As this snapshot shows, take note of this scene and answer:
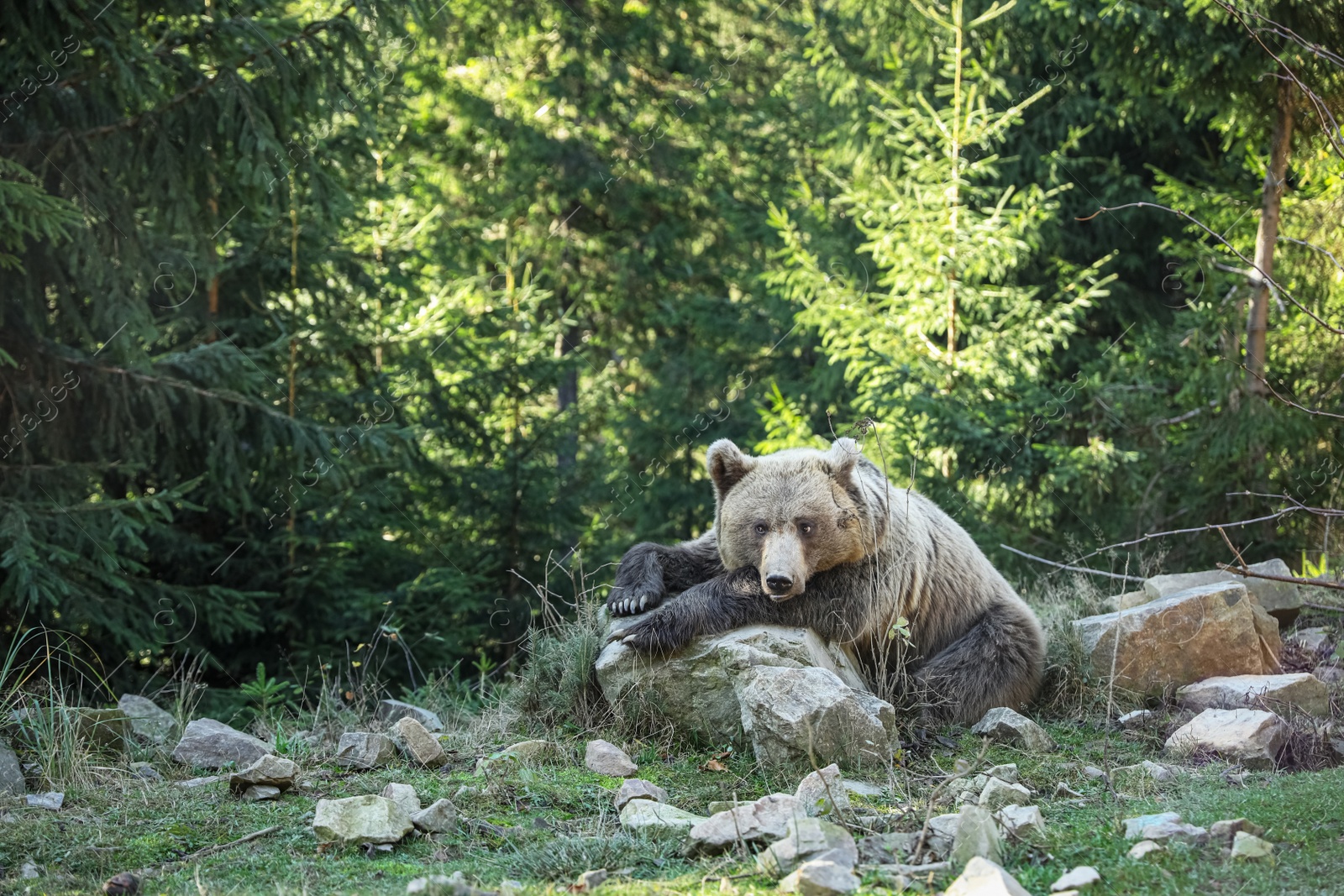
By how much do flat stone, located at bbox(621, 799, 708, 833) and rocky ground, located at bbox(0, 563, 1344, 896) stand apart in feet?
0.04

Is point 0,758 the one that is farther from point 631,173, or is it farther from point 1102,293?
point 631,173

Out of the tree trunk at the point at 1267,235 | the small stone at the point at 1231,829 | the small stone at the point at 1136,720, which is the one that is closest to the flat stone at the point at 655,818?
the small stone at the point at 1231,829

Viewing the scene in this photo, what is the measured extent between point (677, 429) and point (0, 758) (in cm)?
1189

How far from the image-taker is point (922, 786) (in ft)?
14.8

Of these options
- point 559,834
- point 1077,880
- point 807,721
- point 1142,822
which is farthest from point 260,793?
point 1142,822

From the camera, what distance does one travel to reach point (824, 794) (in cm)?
419

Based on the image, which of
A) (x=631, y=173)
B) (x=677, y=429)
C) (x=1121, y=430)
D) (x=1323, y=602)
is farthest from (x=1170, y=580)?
(x=631, y=173)

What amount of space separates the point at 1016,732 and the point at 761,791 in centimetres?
137

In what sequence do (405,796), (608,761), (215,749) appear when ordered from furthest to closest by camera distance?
(215,749)
(608,761)
(405,796)

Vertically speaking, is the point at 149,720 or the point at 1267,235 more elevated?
the point at 1267,235

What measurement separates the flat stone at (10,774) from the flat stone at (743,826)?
8.87 feet

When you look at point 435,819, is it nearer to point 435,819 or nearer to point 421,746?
point 435,819

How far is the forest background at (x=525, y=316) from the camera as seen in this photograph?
8.35 m

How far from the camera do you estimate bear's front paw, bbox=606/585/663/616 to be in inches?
233
